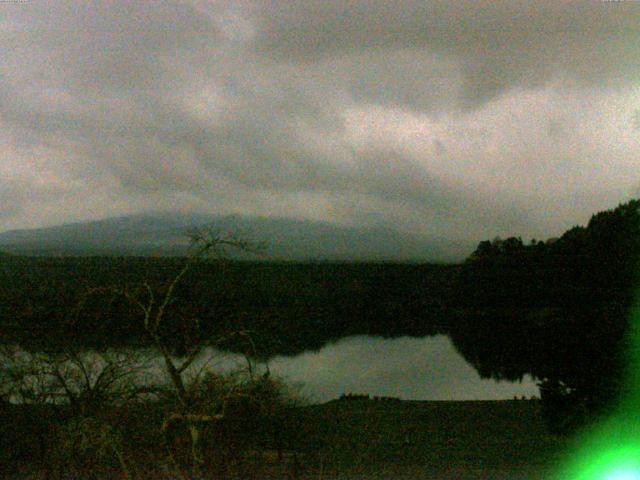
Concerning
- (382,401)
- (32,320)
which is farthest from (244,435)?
(382,401)

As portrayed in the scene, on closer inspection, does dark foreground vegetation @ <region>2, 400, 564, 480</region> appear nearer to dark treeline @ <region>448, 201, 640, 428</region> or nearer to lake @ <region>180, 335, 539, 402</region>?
dark treeline @ <region>448, 201, 640, 428</region>

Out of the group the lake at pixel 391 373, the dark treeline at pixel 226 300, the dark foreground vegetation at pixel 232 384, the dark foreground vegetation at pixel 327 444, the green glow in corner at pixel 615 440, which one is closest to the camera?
the dark foreground vegetation at pixel 232 384

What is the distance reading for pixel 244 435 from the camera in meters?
9.49

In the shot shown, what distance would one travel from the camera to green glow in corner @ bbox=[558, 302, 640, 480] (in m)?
8.60

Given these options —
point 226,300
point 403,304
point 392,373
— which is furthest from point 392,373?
point 403,304

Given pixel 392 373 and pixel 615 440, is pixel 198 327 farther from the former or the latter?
pixel 392 373

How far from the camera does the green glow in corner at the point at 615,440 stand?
8.60 meters

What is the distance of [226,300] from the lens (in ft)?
89.7

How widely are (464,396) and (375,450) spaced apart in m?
13.7

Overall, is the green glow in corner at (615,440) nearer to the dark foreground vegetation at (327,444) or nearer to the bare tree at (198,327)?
the dark foreground vegetation at (327,444)

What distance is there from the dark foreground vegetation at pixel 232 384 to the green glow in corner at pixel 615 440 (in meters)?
0.18

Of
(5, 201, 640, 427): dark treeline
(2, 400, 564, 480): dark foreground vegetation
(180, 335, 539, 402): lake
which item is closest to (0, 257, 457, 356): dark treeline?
(5, 201, 640, 427): dark treeline

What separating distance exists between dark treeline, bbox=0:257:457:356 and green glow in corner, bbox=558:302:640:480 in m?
4.63

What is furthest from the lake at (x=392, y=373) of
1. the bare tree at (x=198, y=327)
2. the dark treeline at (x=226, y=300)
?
the bare tree at (x=198, y=327)
